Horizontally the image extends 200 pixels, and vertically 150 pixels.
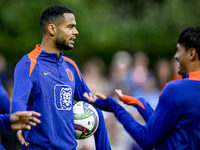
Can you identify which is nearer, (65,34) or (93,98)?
(93,98)

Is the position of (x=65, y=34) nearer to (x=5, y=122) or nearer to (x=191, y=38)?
(x=5, y=122)

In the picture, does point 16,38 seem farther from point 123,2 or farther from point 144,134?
point 144,134

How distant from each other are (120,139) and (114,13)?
10.5 meters

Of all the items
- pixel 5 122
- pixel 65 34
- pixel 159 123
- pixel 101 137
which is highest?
pixel 65 34

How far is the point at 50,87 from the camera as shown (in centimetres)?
525

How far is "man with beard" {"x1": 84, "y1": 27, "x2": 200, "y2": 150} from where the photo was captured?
13.1ft

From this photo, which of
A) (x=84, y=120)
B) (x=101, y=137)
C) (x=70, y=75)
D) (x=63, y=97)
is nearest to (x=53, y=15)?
(x=70, y=75)

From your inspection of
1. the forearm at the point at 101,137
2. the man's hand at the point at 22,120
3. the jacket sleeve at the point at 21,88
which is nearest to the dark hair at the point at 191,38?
the man's hand at the point at 22,120

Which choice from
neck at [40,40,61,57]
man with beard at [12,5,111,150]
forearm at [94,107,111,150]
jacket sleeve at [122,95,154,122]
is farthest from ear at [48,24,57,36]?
jacket sleeve at [122,95,154,122]

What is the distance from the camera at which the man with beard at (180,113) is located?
157 inches

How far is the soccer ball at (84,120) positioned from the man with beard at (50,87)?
0.15 m

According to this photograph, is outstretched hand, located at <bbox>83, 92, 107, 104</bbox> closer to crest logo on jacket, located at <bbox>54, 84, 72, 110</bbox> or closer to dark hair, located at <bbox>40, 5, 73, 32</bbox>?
crest logo on jacket, located at <bbox>54, 84, 72, 110</bbox>

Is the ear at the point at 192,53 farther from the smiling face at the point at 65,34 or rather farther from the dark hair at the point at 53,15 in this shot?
the dark hair at the point at 53,15

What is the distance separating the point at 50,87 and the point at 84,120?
2.32 ft
